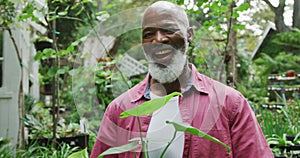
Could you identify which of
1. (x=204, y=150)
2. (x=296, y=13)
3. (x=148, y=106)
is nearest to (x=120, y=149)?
(x=148, y=106)

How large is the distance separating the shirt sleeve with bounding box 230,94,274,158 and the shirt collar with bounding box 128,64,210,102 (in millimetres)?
188

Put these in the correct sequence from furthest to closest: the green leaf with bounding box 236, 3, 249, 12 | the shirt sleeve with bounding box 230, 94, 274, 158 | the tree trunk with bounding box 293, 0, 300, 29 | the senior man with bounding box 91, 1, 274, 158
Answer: the green leaf with bounding box 236, 3, 249, 12 < the tree trunk with bounding box 293, 0, 300, 29 < the shirt sleeve with bounding box 230, 94, 274, 158 < the senior man with bounding box 91, 1, 274, 158

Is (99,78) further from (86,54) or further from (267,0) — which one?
(267,0)

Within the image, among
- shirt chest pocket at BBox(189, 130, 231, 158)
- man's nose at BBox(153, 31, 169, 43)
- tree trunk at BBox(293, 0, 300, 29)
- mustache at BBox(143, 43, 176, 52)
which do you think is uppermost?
tree trunk at BBox(293, 0, 300, 29)

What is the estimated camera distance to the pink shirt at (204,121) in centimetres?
73

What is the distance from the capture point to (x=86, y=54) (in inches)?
32.4

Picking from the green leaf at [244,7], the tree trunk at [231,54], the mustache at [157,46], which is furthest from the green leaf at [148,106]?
the green leaf at [244,7]

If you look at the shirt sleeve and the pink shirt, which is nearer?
the pink shirt

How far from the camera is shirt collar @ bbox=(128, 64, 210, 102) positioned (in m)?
0.81

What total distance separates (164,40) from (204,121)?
0.57 ft

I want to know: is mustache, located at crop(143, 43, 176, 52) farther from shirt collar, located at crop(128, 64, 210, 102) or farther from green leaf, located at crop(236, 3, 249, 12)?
green leaf, located at crop(236, 3, 249, 12)

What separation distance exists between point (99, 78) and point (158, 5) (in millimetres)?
220

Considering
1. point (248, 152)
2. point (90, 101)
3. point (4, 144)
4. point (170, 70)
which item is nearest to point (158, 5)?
point (170, 70)

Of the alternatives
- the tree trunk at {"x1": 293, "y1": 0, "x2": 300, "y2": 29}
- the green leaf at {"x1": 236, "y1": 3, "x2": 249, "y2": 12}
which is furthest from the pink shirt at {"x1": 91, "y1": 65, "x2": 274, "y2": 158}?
the green leaf at {"x1": 236, "y1": 3, "x2": 249, "y2": 12}
